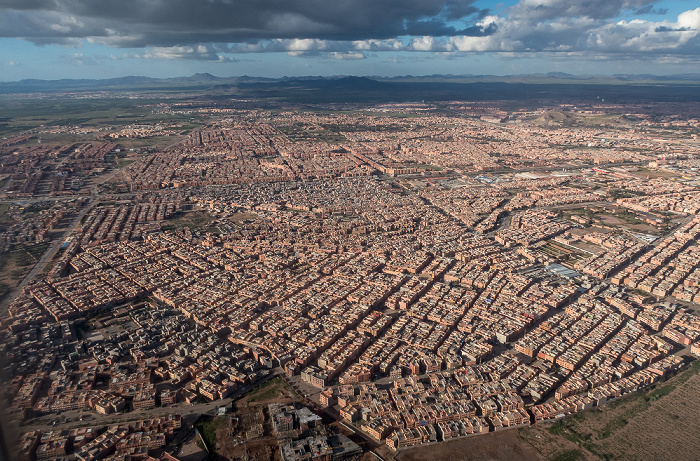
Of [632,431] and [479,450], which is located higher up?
[479,450]

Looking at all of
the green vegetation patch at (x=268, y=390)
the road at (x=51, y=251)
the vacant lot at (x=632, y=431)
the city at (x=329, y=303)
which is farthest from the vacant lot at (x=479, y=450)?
the road at (x=51, y=251)

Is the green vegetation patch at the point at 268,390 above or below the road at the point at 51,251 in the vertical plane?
below

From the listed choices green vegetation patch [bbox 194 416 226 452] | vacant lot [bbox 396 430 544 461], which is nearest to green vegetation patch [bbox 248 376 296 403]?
green vegetation patch [bbox 194 416 226 452]

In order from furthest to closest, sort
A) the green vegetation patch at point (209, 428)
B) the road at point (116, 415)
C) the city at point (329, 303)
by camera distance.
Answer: the city at point (329, 303)
the road at point (116, 415)
the green vegetation patch at point (209, 428)

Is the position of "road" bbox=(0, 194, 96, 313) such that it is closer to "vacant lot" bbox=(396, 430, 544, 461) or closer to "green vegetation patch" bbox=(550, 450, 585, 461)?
"vacant lot" bbox=(396, 430, 544, 461)

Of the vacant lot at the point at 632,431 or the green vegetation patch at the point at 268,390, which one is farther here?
the green vegetation patch at the point at 268,390

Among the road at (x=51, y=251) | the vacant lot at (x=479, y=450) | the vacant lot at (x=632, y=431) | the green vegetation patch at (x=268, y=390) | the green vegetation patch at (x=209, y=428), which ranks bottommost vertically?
the vacant lot at (x=632, y=431)

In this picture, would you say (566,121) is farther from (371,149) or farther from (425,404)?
(425,404)

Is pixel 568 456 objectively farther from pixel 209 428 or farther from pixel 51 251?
pixel 51 251

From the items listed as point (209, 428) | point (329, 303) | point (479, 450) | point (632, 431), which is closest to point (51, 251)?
point (329, 303)

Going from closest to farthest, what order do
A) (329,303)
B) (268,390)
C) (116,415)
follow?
(116,415)
(268,390)
(329,303)

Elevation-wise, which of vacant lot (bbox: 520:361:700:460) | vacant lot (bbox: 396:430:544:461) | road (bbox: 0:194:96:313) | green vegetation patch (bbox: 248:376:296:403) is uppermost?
road (bbox: 0:194:96:313)

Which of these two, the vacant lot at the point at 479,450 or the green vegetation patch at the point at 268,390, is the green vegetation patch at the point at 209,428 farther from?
the vacant lot at the point at 479,450
